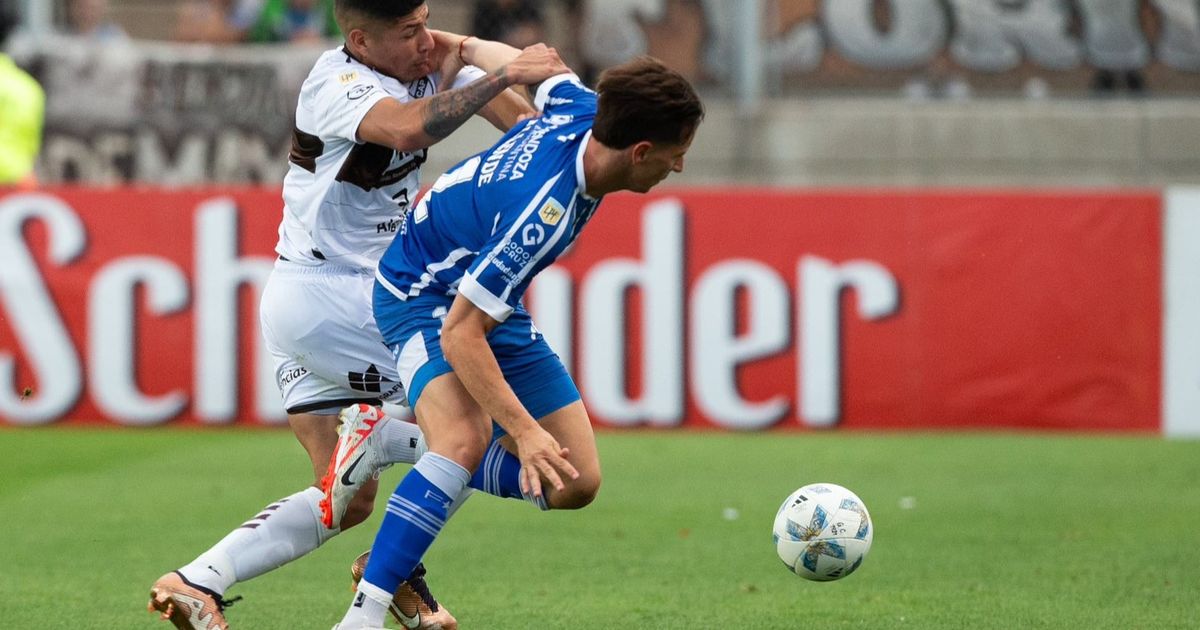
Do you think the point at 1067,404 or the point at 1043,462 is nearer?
the point at 1043,462

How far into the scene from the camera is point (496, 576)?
6.93 metres

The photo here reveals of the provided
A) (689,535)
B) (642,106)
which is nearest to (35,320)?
(689,535)

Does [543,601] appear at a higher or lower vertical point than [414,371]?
lower

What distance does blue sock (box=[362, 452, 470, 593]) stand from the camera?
5043mm

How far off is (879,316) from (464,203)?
714 cm

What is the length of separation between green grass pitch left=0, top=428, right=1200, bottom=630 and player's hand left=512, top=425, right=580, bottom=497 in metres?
1.12

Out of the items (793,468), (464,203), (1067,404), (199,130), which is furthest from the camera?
(199,130)

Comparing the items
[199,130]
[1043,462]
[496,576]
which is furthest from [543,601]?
[199,130]

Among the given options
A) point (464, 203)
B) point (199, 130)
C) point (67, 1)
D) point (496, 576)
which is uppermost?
point (67, 1)

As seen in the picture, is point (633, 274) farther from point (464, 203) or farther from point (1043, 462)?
point (464, 203)

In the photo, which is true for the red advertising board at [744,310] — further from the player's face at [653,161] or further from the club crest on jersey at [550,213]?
the club crest on jersey at [550,213]

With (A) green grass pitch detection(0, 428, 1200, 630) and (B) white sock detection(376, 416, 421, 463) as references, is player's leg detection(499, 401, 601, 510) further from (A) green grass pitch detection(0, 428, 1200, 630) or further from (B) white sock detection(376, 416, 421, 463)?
(A) green grass pitch detection(0, 428, 1200, 630)

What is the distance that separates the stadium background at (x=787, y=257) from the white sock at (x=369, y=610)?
4.01m

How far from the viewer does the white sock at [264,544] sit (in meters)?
5.38
